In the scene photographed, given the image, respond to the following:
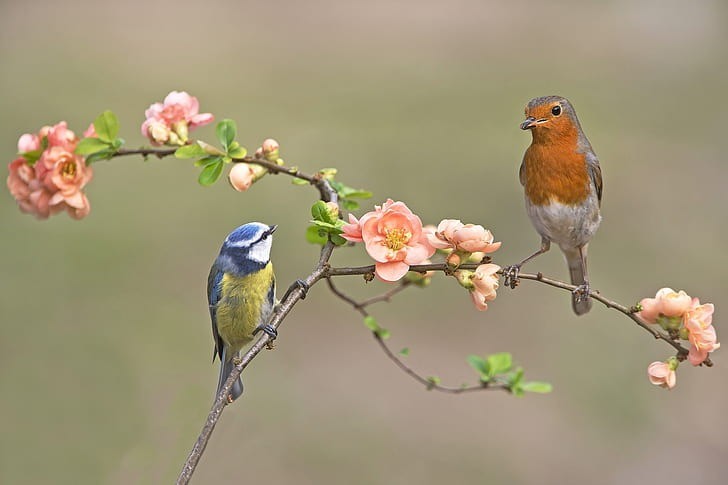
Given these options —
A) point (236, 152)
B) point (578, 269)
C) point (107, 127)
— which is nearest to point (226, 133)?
point (236, 152)

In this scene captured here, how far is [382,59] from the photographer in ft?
34.4

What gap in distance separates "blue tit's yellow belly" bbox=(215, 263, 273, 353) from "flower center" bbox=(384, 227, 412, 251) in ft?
1.76

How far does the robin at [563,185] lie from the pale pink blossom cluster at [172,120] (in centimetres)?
83

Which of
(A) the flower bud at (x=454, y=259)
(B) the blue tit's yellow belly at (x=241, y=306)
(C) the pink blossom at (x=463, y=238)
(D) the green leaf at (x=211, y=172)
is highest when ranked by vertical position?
(D) the green leaf at (x=211, y=172)

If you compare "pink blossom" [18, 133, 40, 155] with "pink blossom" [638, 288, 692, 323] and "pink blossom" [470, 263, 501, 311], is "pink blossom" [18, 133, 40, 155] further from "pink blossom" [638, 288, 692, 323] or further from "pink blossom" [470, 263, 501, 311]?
"pink blossom" [638, 288, 692, 323]

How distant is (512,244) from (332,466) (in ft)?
8.62

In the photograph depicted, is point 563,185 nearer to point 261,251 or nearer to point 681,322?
point 681,322

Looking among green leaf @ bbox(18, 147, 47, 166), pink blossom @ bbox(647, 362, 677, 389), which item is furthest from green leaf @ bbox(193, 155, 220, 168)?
pink blossom @ bbox(647, 362, 677, 389)

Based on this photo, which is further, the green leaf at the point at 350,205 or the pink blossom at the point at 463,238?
the green leaf at the point at 350,205

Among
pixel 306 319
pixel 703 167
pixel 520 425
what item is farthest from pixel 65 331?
pixel 703 167

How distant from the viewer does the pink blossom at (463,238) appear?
53.5 inches

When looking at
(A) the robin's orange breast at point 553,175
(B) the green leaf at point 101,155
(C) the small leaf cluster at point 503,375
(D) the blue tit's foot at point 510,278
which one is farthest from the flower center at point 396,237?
(A) the robin's orange breast at point 553,175

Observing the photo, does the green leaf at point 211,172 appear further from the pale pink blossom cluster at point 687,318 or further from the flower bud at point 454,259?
the pale pink blossom cluster at point 687,318

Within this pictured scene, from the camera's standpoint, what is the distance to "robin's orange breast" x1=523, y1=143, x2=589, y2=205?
2090 mm
